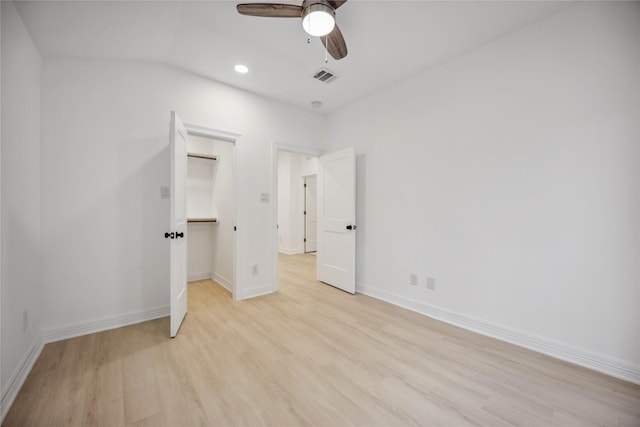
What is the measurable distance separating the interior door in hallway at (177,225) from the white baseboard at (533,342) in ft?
7.84

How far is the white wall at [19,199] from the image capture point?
1545 millimetres

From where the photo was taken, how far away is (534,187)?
2068 millimetres

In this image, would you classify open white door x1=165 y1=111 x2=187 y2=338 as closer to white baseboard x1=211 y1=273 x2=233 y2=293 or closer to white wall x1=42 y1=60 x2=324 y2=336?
white wall x1=42 y1=60 x2=324 y2=336

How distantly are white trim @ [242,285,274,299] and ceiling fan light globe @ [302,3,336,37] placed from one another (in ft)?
9.44

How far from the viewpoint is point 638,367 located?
1.67 metres

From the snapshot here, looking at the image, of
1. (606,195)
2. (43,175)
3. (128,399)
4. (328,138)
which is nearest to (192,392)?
(128,399)

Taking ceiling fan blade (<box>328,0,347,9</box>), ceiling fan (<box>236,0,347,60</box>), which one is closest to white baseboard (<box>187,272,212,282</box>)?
ceiling fan (<box>236,0,347,60</box>)

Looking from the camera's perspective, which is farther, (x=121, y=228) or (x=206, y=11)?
(x=121, y=228)

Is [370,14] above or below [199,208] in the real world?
above

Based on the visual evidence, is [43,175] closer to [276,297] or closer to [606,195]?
[276,297]

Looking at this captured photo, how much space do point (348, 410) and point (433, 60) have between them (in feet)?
10.4

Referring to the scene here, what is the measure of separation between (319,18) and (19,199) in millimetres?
2451

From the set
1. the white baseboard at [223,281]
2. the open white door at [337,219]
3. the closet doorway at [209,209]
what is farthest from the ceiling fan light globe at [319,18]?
the white baseboard at [223,281]

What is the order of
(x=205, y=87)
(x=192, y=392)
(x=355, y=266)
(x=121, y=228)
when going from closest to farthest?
(x=192, y=392) → (x=121, y=228) → (x=205, y=87) → (x=355, y=266)
